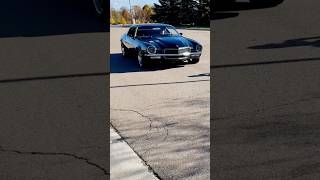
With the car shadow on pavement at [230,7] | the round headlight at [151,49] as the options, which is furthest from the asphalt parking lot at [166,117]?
the car shadow on pavement at [230,7]

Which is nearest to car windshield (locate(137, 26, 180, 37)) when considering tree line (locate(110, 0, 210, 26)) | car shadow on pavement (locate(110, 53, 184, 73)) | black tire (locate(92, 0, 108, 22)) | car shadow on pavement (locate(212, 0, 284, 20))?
car shadow on pavement (locate(110, 53, 184, 73))

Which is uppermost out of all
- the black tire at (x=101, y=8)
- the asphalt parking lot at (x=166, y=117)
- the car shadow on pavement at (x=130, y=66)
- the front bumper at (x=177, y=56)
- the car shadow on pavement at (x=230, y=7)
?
the car shadow on pavement at (x=230, y=7)

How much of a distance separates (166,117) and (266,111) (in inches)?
62.6

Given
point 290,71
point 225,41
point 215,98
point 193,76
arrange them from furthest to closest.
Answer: point 225,41 → point 193,76 → point 290,71 → point 215,98

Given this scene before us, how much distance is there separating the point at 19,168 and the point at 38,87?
2847 millimetres

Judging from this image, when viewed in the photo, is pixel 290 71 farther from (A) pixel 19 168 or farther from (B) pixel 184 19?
(B) pixel 184 19

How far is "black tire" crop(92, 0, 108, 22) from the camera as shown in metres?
3.70

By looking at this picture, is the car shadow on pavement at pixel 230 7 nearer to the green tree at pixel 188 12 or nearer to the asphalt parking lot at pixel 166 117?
the asphalt parking lot at pixel 166 117

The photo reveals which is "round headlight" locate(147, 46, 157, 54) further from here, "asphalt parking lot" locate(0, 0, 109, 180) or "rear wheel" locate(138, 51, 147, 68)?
"asphalt parking lot" locate(0, 0, 109, 180)

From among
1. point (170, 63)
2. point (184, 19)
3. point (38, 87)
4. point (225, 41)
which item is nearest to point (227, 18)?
point (225, 41)

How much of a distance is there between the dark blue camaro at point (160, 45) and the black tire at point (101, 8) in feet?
28.5

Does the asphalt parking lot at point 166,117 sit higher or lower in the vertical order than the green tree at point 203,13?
lower

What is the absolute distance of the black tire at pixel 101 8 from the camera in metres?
3.70

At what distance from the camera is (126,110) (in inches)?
296
